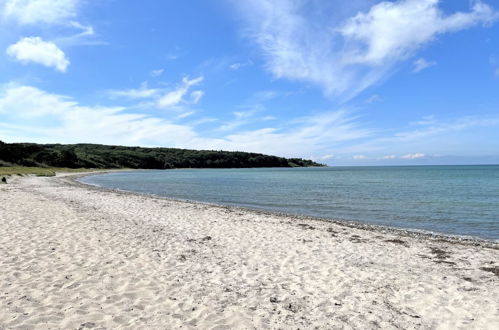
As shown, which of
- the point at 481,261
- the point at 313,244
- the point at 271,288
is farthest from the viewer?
the point at 313,244

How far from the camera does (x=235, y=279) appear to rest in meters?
9.02

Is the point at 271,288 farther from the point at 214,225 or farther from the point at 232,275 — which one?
the point at 214,225

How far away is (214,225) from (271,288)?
9297mm

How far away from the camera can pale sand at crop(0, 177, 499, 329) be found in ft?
21.7

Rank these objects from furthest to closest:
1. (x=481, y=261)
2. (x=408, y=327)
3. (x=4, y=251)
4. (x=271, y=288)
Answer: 1. (x=481, y=261)
2. (x=4, y=251)
3. (x=271, y=288)
4. (x=408, y=327)

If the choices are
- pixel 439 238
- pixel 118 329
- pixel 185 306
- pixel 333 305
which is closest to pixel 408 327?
pixel 333 305

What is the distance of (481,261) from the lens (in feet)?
37.0

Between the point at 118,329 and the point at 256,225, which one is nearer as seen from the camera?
the point at 118,329

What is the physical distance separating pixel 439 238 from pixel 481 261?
479cm

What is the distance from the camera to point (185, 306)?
23.4 ft

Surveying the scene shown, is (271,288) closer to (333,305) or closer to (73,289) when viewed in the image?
(333,305)

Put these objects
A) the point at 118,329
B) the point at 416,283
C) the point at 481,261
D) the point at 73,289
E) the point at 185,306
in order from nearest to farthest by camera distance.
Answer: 1. the point at 118,329
2. the point at 185,306
3. the point at 73,289
4. the point at 416,283
5. the point at 481,261

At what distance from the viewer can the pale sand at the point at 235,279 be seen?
21.7 feet

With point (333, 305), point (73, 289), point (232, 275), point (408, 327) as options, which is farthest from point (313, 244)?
point (73, 289)
